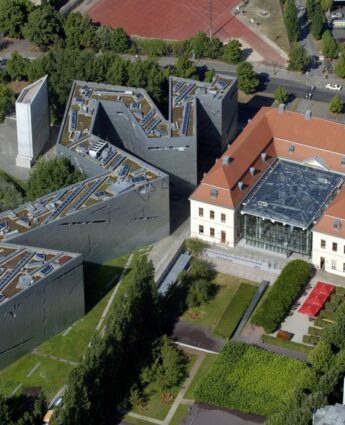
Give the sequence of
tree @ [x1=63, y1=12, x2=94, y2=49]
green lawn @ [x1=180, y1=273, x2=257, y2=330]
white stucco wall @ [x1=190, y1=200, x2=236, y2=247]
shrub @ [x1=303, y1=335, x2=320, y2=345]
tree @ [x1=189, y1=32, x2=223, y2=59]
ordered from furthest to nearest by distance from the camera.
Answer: tree @ [x1=63, y1=12, x2=94, y2=49] < tree @ [x1=189, y1=32, x2=223, y2=59] < white stucco wall @ [x1=190, y1=200, x2=236, y2=247] < green lawn @ [x1=180, y1=273, x2=257, y2=330] < shrub @ [x1=303, y1=335, x2=320, y2=345]

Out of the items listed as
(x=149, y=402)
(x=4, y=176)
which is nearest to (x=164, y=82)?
(x=4, y=176)

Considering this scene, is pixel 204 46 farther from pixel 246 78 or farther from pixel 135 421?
pixel 135 421

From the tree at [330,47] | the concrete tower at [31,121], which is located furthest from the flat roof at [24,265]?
the tree at [330,47]

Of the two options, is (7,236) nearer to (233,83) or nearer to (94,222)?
(94,222)

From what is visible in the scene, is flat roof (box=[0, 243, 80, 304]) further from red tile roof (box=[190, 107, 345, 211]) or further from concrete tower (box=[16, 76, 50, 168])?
concrete tower (box=[16, 76, 50, 168])

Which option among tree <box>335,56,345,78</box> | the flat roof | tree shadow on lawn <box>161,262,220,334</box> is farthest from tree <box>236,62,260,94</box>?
the flat roof

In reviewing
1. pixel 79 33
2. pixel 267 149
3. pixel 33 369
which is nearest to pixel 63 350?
pixel 33 369
